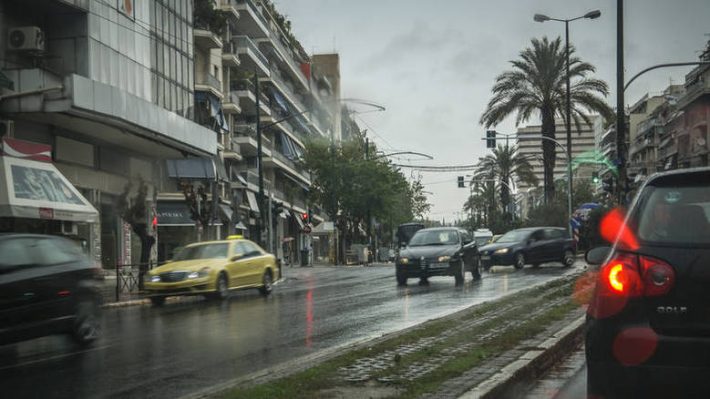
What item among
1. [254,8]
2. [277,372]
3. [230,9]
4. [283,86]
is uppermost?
[254,8]

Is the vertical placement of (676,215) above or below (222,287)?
above

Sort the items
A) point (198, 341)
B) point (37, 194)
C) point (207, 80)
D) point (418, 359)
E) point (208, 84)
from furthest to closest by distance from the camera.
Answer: point (207, 80) < point (208, 84) < point (37, 194) < point (198, 341) < point (418, 359)

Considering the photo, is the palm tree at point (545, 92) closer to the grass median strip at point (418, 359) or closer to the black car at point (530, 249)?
the black car at point (530, 249)

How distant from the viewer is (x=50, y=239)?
1077 centimetres

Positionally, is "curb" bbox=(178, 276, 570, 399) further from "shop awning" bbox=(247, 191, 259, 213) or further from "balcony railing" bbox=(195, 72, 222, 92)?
"shop awning" bbox=(247, 191, 259, 213)

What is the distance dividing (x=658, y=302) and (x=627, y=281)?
0.20 m

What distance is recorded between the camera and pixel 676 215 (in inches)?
184

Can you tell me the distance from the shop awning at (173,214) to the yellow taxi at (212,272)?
25680 mm

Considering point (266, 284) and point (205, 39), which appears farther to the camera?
point (205, 39)

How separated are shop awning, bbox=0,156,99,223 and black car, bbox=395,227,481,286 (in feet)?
31.7

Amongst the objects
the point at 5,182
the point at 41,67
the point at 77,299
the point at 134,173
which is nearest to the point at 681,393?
the point at 77,299

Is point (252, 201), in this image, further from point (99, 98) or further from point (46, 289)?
point (46, 289)

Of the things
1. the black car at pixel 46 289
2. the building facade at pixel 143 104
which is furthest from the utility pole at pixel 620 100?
the black car at pixel 46 289

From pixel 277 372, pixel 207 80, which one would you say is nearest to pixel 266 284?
pixel 277 372
